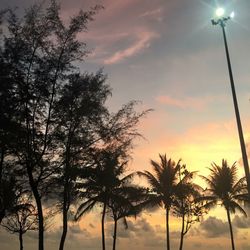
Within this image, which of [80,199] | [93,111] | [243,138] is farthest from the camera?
[80,199]

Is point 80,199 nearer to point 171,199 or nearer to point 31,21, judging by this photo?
point 171,199

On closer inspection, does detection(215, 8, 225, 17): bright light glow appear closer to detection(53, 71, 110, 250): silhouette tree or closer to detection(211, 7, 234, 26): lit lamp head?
detection(211, 7, 234, 26): lit lamp head

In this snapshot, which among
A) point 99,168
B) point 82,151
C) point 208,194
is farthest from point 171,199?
point 82,151

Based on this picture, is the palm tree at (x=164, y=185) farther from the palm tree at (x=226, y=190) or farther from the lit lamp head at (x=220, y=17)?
the lit lamp head at (x=220, y=17)

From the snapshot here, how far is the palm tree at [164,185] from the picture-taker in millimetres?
46031

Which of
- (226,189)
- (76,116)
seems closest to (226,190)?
(226,189)

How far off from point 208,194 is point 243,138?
31.8m

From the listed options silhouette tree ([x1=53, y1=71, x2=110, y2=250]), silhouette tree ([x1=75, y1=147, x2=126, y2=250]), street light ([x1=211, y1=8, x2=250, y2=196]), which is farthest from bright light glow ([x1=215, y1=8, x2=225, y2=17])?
silhouette tree ([x1=75, y1=147, x2=126, y2=250])

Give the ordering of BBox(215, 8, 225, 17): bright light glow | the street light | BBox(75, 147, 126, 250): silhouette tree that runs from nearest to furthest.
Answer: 1. the street light
2. BBox(215, 8, 225, 17): bright light glow
3. BBox(75, 147, 126, 250): silhouette tree

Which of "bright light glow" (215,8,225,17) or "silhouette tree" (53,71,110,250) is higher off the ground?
"bright light glow" (215,8,225,17)

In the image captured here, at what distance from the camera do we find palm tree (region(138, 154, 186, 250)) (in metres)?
46.0

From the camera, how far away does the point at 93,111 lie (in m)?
24.8

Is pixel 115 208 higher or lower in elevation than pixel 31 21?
lower

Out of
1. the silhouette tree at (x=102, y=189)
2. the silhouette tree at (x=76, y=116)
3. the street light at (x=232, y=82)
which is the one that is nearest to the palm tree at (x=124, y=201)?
the silhouette tree at (x=102, y=189)
